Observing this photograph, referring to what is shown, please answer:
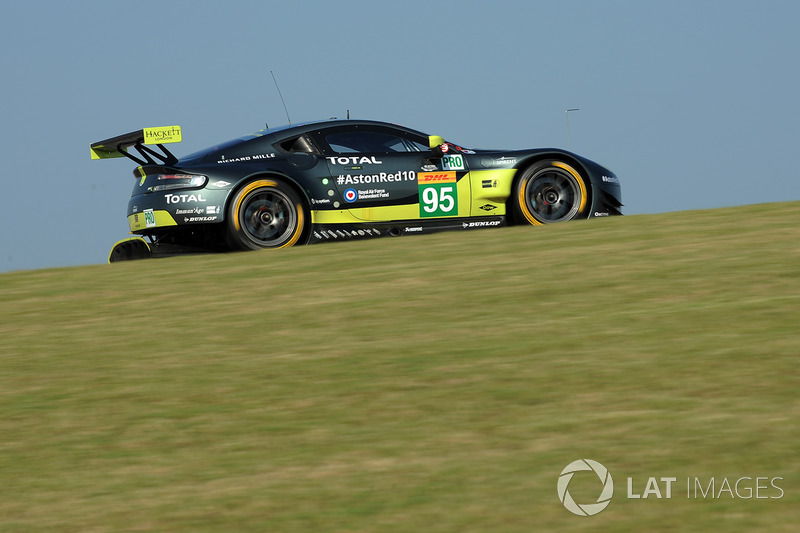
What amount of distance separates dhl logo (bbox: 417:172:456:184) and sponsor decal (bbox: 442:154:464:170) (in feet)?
0.22

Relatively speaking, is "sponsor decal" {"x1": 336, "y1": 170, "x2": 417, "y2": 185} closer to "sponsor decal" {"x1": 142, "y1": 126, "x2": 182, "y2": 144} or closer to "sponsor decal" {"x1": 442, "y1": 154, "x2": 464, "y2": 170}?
"sponsor decal" {"x1": 442, "y1": 154, "x2": 464, "y2": 170}

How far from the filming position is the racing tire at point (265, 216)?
32.8 ft

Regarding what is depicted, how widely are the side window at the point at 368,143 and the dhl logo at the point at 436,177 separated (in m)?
0.34

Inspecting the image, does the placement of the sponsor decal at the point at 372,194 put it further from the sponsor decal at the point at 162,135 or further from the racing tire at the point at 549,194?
the sponsor decal at the point at 162,135

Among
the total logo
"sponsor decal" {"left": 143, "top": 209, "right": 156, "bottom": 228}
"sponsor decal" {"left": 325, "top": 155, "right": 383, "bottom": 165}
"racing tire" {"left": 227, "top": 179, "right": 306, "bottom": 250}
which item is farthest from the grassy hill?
"sponsor decal" {"left": 325, "top": 155, "right": 383, "bottom": 165}

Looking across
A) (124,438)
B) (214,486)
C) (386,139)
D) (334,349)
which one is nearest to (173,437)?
(124,438)

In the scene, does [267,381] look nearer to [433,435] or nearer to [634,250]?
[433,435]

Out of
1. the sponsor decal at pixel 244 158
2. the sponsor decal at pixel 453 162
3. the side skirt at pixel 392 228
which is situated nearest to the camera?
the sponsor decal at pixel 244 158

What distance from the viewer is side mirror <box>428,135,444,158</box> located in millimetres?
10859

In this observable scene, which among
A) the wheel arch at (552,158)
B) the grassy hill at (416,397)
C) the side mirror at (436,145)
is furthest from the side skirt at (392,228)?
the grassy hill at (416,397)

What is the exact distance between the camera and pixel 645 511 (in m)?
3.47

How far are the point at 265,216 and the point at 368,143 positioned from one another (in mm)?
1485

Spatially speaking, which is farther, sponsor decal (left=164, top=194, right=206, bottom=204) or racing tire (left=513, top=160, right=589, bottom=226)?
racing tire (left=513, top=160, right=589, bottom=226)

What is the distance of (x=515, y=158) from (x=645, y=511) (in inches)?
305
